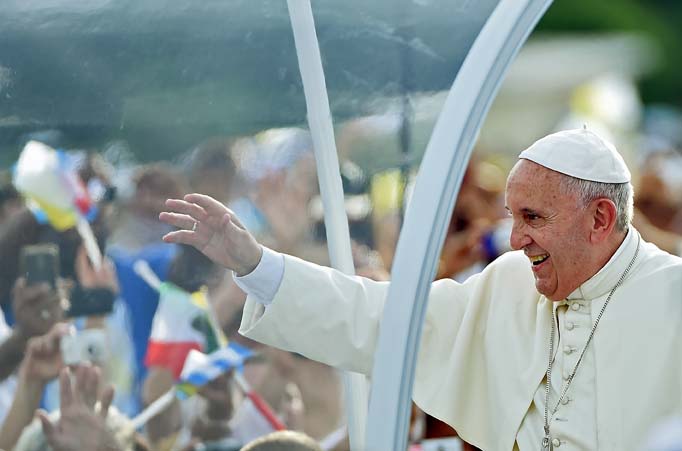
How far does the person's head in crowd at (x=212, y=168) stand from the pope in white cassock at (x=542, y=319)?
42 cm

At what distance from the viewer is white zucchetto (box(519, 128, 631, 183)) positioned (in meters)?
4.24

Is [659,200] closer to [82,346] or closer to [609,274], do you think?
[609,274]

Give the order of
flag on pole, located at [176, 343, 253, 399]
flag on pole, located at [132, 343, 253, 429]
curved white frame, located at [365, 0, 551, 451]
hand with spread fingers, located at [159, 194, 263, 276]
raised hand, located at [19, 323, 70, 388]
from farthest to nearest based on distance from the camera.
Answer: flag on pole, located at [176, 343, 253, 399]
flag on pole, located at [132, 343, 253, 429]
raised hand, located at [19, 323, 70, 388]
hand with spread fingers, located at [159, 194, 263, 276]
curved white frame, located at [365, 0, 551, 451]

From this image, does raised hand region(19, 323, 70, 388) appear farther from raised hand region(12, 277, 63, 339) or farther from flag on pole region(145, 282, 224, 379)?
flag on pole region(145, 282, 224, 379)

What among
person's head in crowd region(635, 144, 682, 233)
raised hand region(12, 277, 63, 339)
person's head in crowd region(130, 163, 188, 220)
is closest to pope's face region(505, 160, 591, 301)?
person's head in crowd region(130, 163, 188, 220)

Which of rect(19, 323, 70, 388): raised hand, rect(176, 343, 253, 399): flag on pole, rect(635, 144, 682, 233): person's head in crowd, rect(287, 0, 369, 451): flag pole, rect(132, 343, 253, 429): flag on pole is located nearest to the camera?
rect(287, 0, 369, 451): flag pole

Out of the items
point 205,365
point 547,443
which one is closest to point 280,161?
point 205,365

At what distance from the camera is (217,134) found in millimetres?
4348

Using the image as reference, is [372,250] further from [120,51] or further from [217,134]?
[120,51]

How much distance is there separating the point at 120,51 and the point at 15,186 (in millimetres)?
491

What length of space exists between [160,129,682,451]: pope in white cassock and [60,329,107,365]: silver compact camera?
1.60ft

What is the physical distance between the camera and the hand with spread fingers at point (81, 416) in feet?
13.6

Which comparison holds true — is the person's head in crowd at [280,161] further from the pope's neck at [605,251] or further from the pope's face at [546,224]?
the pope's neck at [605,251]

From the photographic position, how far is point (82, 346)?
14.5 ft
